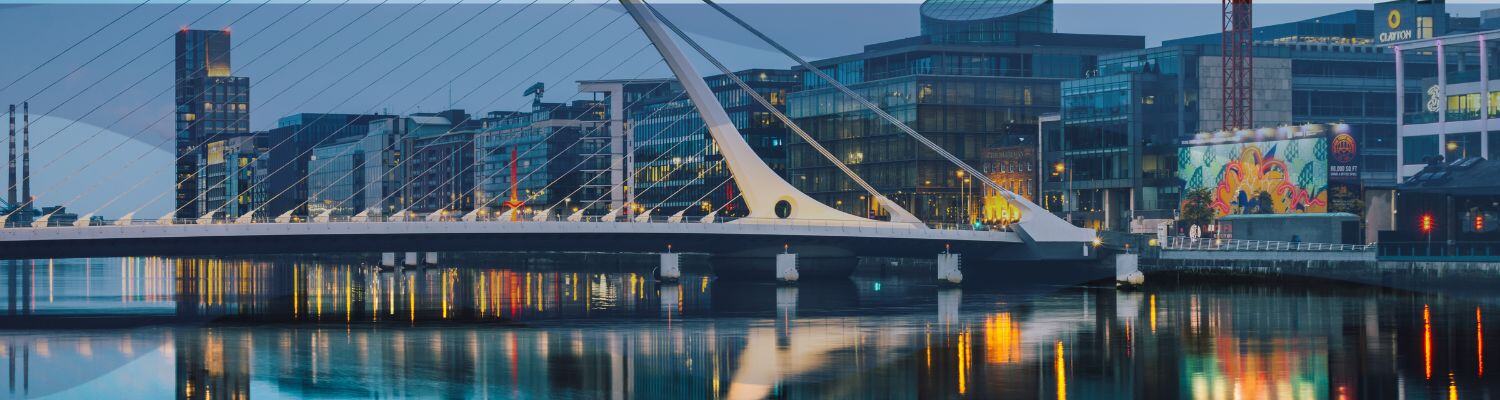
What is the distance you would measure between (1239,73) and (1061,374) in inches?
4037

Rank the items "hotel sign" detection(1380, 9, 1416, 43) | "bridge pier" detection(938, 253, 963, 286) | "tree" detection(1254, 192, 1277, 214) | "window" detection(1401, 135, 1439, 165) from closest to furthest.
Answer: "bridge pier" detection(938, 253, 963, 286), "tree" detection(1254, 192, 1277, 214), "window" detection(1401, 135, 1439, 165), "hotel sign" detection(1380, 9, 1416, 43)

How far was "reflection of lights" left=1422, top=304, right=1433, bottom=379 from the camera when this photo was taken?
54.3 metres

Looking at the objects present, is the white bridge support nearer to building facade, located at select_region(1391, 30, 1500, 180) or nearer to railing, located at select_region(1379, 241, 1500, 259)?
railing, located at select_region(1379, 241, 1500, 259)

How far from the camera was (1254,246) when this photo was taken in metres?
113

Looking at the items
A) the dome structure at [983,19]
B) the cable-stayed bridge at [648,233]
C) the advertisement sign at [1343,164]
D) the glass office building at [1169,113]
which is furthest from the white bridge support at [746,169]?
the dome structure at [983,19]

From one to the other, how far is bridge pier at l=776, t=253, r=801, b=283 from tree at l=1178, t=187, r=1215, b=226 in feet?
99.0

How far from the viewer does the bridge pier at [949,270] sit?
111062 mm

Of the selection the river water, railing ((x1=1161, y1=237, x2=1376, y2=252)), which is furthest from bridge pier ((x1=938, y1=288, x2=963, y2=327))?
railing ((x1=1161, y1=237, x2=1376, y2=252))

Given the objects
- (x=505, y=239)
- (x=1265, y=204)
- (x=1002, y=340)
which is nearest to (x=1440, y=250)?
(x=1265, y=204)

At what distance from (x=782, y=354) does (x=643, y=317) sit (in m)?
21.3

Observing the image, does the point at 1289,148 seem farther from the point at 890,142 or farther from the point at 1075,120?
the point at 890,142

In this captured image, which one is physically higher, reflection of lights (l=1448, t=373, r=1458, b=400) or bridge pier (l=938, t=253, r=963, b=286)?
bridge pier (l=938, t=253, r=963, b=286)

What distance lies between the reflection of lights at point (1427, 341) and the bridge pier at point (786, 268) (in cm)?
3909

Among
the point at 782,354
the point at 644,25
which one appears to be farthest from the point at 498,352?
the point at 644,25
